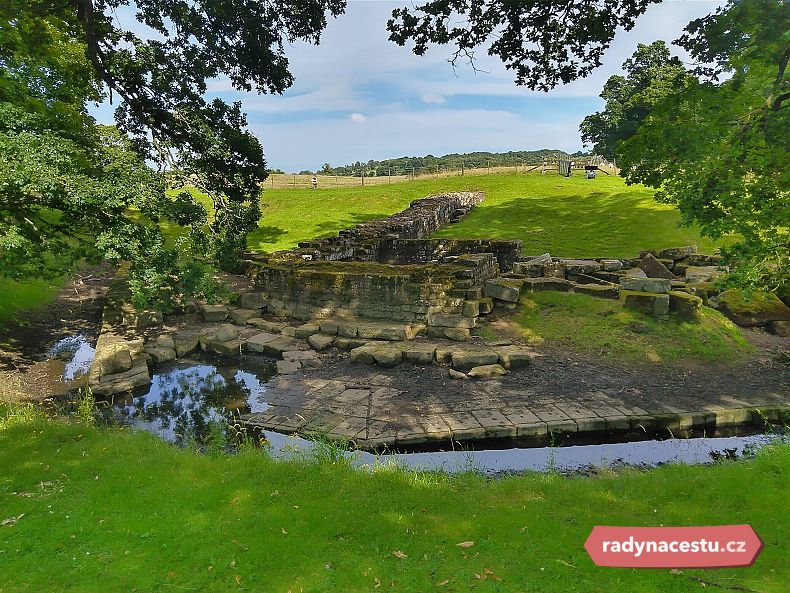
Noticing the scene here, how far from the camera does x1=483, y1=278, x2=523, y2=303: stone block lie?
1262 centimetres

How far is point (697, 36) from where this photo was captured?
20.0ft

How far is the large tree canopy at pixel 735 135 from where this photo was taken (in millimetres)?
5297

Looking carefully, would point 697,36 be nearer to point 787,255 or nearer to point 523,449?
point 787,255

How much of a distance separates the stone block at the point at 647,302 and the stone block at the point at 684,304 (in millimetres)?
236

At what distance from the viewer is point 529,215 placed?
87.8 ft

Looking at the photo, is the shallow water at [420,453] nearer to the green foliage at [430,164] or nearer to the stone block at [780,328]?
the stone block at [780,328]

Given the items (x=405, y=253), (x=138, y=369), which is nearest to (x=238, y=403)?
(x=138, y=369)

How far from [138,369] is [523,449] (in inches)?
299

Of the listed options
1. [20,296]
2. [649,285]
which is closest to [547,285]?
[649,285]

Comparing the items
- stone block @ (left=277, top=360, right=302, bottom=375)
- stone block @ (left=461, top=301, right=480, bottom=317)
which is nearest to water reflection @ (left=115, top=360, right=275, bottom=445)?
stone block @ (left=277, top=360, right=302, bottom=375)

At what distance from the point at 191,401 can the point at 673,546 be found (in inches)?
313

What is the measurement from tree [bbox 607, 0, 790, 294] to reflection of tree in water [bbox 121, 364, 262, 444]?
755cm

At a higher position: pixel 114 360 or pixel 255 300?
pixel 255 300

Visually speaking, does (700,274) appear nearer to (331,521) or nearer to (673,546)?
(673,546)
